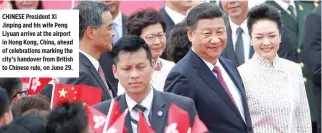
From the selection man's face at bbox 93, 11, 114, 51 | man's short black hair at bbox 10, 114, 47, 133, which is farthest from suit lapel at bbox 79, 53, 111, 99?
man's short black hair at bbox 10, 114, 47, 133

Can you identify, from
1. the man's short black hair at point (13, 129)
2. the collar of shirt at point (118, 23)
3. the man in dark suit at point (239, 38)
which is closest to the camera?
the man's short black hair at point (13, 129)

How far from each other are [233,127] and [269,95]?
2.15 feet

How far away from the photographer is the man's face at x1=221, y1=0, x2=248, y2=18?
33.8 feet

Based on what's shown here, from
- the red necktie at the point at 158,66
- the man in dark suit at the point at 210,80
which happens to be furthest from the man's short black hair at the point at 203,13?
the red necktie at the point at 158,66

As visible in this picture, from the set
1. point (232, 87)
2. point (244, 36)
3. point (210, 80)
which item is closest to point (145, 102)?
point (210, 80)

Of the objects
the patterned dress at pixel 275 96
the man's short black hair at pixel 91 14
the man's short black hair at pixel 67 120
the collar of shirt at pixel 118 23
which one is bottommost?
the patterned dress at pixel 275 96

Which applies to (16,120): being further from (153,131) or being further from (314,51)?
(314,51)

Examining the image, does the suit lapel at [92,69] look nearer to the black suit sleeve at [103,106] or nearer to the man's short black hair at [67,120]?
the black suit sleeve at [103,106]

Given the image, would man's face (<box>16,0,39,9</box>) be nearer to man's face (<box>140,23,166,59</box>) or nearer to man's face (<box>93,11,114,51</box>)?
man's face (<box>140,23,166,59</box>)

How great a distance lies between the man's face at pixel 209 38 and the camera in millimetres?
8125

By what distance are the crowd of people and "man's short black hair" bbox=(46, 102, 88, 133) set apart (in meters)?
0.31

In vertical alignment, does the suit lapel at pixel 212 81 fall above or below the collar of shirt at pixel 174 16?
below

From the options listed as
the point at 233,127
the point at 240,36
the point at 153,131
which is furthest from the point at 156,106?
the point at 240,36

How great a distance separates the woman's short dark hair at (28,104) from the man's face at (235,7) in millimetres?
2914
